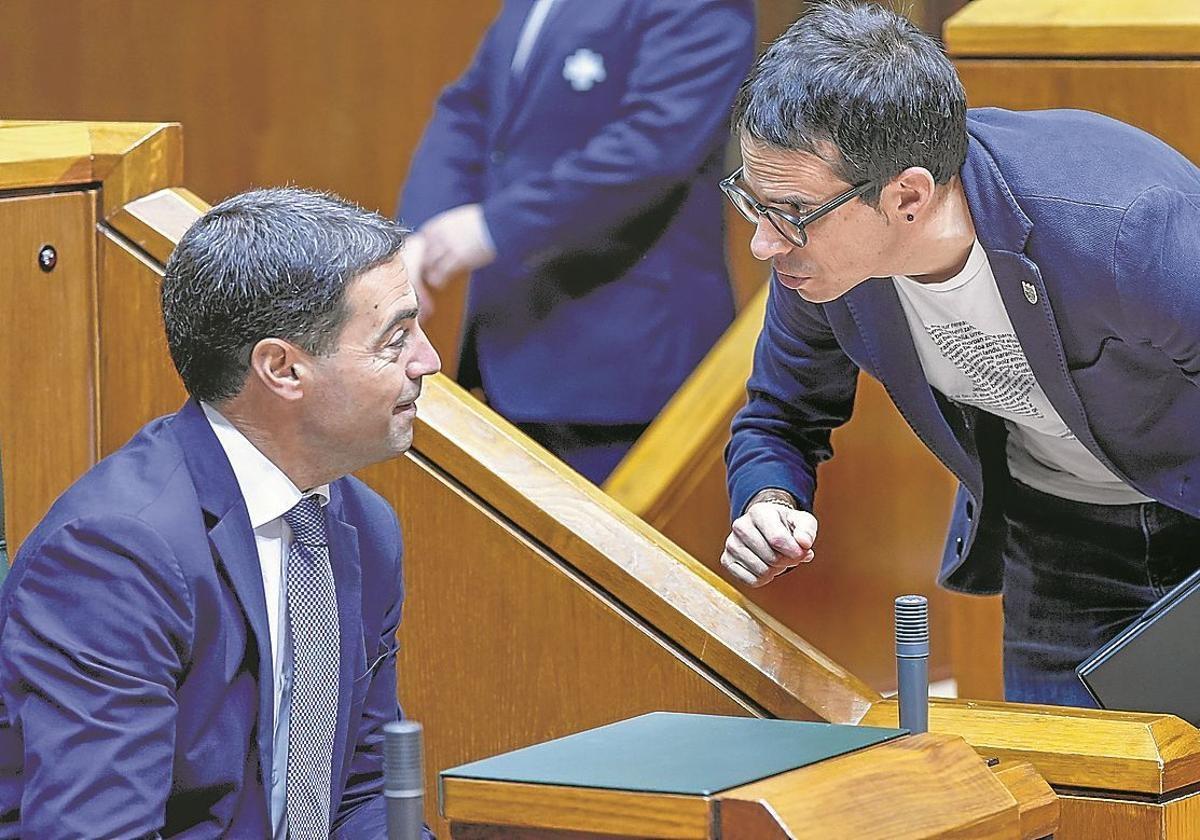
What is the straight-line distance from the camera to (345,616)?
1.67m

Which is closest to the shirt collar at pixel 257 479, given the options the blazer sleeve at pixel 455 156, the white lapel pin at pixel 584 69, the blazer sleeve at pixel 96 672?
the blazer sleeve at pixel 96 672


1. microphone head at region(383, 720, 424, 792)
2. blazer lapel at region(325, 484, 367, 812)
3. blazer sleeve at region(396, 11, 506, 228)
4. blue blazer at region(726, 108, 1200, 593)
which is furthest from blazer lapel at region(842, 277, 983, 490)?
blazer sleeve at region(396, 11, 506, 228)

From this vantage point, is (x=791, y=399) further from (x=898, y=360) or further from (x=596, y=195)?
(x=596, y=195)

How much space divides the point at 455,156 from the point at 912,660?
5.60 feet

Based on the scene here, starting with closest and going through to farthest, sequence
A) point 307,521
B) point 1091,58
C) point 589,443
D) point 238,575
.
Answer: point 238,575
point 307,521
point 1091,58
point 589,443

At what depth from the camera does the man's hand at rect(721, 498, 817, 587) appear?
191 centimetres

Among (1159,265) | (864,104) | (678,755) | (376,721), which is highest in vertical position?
(864,104)

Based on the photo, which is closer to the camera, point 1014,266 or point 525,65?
point 1014,266

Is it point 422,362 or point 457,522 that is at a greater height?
point 422,362

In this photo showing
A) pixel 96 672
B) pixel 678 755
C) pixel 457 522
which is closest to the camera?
pixel 678 755

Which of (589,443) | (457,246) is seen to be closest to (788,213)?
(457,246)

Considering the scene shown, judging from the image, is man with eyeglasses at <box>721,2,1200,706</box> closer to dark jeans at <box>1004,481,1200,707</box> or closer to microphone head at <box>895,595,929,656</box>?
dark jeans at <box>1004,481,1200,707</box>

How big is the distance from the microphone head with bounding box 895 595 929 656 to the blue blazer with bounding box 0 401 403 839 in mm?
459

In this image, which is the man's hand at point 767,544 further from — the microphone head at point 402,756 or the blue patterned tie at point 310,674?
the microphone head at point 402,756
